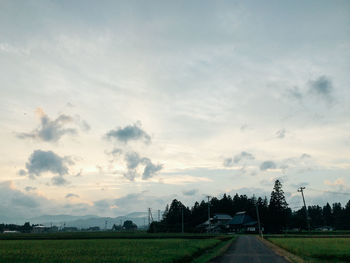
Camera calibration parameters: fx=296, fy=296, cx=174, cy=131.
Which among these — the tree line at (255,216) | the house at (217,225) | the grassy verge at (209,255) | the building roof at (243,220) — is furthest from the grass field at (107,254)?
the house at (217,225)

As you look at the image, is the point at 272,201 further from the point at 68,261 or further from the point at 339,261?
the point at 68,261

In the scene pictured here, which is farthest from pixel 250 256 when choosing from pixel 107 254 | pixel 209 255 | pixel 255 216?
pixel 255 216

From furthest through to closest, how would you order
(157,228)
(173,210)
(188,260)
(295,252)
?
(173,210) → (157,228) → (295,252) → (188,260)

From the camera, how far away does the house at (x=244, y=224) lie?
122012 millimetres

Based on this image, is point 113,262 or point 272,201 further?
point 272,201

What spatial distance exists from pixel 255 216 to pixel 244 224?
1123cm

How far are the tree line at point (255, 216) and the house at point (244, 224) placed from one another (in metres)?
5.27

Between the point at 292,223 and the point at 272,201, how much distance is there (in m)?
29.1

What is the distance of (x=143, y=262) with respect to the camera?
972 inches

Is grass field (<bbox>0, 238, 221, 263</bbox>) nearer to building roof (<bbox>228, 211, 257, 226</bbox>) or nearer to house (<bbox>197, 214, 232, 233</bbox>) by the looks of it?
building roof (<bbox>228, 211, 257, 226</bbox>)

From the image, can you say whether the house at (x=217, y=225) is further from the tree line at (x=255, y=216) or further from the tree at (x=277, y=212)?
the tree at (x=277, y=212)

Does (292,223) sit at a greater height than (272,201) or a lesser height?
lesser

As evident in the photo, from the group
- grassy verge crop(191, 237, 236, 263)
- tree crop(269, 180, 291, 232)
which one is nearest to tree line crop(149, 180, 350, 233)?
tree crop(269, 180, 291, 232)

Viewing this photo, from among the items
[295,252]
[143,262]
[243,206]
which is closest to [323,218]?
[243,206]
